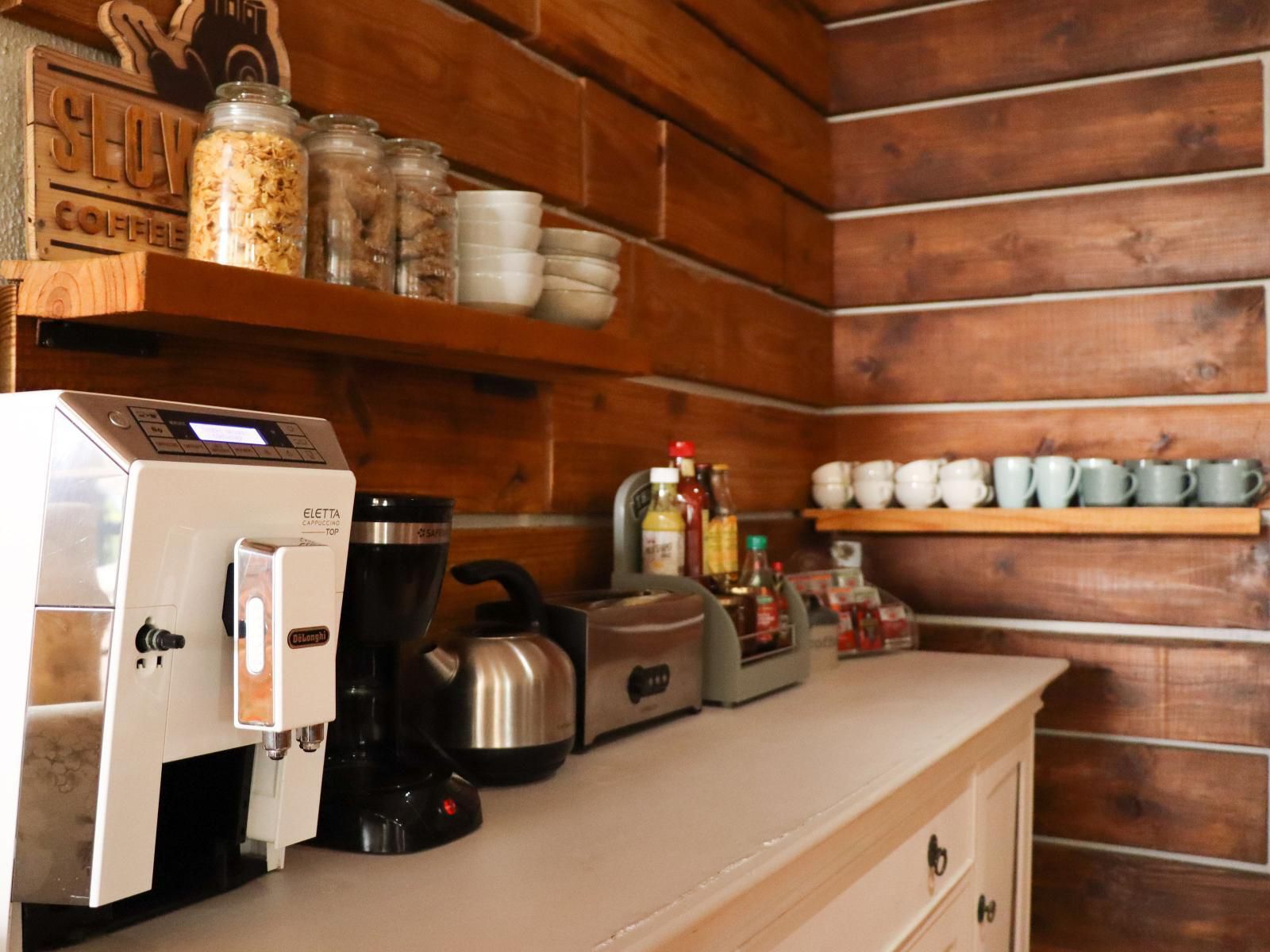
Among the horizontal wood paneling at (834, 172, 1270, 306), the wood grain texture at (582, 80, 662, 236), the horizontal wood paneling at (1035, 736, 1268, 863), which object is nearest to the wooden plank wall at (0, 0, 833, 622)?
the wood grain texture at (582, 80, 662, 236)

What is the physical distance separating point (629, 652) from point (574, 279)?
0.47 m

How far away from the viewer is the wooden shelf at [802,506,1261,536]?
2.13 metres

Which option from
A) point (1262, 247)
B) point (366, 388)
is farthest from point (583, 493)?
point (1262, 247)

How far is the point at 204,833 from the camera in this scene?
840 millimetres

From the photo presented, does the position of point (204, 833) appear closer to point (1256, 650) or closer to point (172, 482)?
point (172, 482)

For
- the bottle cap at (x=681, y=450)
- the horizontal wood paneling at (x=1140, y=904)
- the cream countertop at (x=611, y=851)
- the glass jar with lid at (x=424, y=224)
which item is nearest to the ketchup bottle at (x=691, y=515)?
the bottle cap at (x=681, y=450)

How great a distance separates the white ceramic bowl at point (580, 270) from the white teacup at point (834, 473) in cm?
119

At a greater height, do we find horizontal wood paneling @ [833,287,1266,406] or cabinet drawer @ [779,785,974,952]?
horizontal wood paneling @ [833,287,1266,406]

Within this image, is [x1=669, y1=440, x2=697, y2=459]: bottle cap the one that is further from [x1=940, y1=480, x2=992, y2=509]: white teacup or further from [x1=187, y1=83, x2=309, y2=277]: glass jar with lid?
[x1=940, y1=480, x2=992, y2=509]: white teacup

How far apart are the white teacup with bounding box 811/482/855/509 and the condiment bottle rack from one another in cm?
77

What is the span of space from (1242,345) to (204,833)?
7.14ft

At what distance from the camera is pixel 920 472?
2439mm

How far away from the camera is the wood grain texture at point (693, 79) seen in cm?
175

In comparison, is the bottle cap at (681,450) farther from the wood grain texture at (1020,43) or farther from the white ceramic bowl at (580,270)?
the wood grain texture at (1020,43)
